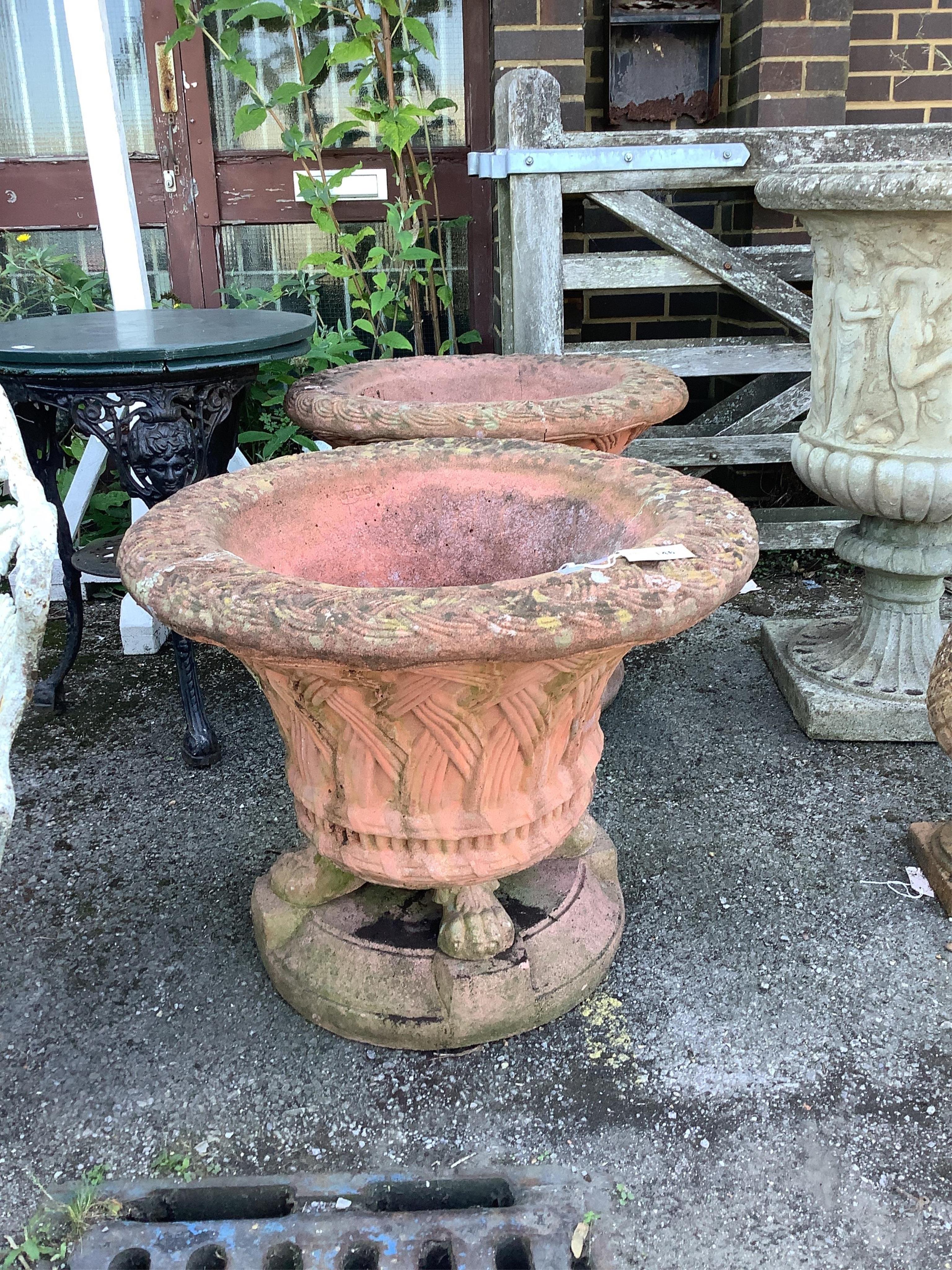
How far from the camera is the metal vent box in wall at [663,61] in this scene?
3529 millimetres

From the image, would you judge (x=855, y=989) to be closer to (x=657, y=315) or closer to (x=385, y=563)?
(x=385, y=563)

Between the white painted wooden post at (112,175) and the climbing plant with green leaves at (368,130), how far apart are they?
0.64 metres

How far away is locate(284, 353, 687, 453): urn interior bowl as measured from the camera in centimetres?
221

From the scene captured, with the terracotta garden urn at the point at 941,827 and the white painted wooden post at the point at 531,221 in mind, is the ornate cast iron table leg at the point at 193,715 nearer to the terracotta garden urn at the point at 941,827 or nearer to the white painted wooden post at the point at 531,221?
the white painted wooden post at the point at 531,221

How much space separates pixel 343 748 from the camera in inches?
62.1

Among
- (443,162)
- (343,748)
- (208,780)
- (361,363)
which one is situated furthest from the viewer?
(443,162)

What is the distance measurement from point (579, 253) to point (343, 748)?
2.67 metres

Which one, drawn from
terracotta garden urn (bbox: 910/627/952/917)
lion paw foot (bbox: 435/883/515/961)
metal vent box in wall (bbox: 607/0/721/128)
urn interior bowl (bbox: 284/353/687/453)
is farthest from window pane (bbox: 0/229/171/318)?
terracotta garden urn (bbox: 910/627/952/917)

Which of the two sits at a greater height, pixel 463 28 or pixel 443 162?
pixel 463 28

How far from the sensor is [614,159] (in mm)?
3145

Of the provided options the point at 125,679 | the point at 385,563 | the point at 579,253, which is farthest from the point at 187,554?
the point at 579,253

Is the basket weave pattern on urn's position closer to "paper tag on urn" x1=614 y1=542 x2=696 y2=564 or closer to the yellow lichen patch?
"paper tag on urn" x1=614 y1=542 x2=696 y2=564

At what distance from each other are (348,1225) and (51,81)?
13.3 ft

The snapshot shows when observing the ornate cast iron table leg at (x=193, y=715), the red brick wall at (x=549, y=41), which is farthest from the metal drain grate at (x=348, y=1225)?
the red brick wall at (x=549, y=41)
